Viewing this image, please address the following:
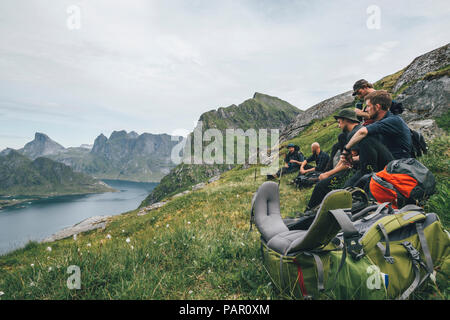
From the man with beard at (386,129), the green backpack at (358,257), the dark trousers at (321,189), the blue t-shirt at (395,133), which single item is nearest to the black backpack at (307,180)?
the dark trousers at (321,189)

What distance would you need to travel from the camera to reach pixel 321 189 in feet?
21.2

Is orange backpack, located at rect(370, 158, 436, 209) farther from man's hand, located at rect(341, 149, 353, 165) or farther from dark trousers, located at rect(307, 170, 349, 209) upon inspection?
man's hand, located at rect(341, 149, 353, 165)

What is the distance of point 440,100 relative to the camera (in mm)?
10641

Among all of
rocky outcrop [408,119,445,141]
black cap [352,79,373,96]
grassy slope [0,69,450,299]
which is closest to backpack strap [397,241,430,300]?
grassy slope [0,69,450,299]

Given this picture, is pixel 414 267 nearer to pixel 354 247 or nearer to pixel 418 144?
pixel 354 247

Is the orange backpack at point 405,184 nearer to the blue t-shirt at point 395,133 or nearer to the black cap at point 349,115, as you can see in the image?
the blue t-shirt at point 395,133

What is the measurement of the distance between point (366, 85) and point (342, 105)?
174 ft

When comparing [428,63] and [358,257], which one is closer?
[358,257]

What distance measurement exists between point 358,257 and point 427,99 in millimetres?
13697

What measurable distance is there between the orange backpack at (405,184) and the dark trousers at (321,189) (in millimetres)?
2369

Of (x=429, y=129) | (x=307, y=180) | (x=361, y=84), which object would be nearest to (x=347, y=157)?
(x=361, y=84)
